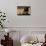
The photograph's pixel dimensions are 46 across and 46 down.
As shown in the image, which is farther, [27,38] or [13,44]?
[13,44]

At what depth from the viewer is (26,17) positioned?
4.12 metres

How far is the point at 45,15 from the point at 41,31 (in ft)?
1.55

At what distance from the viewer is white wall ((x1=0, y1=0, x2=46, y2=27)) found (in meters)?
4.08

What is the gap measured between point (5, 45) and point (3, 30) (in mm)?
473

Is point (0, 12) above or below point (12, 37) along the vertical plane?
above

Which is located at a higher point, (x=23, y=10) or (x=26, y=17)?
(x=23, y=10)

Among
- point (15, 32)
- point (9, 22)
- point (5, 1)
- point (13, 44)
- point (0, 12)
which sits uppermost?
point (5, 1)

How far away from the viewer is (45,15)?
13.5 ft

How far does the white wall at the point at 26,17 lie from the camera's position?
13.4ft

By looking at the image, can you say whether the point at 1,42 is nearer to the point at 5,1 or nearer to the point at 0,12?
the point at 0,12

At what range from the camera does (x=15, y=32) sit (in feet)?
13.5

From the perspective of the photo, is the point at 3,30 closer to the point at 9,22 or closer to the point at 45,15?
the point at 9,22

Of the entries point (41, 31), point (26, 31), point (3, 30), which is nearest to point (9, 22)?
point (3, 30)

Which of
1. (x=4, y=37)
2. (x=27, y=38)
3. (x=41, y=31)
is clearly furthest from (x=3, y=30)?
(x=41, y=31)
